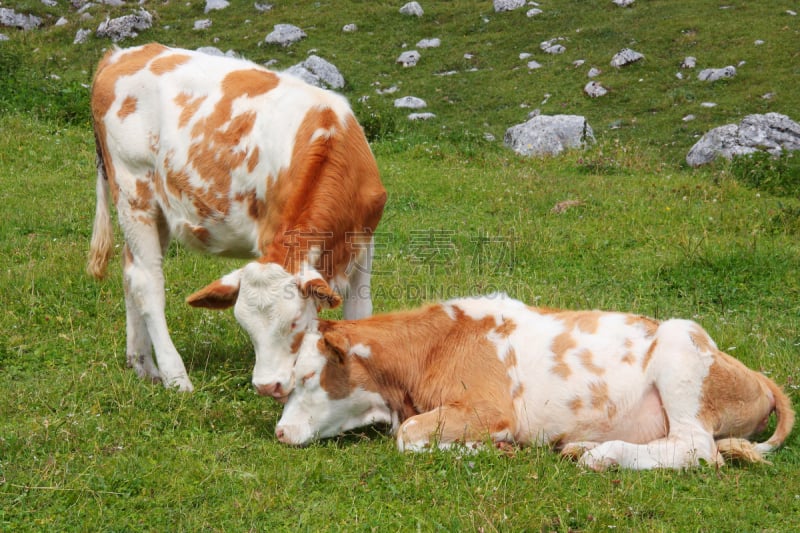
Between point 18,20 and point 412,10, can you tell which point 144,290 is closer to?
point 412,10

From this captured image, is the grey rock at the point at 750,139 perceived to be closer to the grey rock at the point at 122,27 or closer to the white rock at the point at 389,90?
the white rock at the point at 389,90

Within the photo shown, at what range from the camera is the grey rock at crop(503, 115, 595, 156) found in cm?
1730

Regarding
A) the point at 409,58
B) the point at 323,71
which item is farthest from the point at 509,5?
the point at 323,71

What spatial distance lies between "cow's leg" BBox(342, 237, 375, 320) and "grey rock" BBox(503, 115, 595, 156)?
1024 cm

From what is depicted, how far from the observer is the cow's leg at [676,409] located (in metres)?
5.54

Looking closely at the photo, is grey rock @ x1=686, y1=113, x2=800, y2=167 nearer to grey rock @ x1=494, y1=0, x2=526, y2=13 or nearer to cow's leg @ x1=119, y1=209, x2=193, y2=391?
cow's leg @ x1=119, y1=209, x2=193, y2=391

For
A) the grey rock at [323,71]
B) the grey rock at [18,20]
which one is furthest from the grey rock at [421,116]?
the grey rock at [18,20]

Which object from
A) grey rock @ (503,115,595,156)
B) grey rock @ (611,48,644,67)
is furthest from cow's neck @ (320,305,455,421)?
grey rock @ (611,48,644,67)

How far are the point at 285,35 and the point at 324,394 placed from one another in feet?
76.7

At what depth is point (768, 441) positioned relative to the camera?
580 cm

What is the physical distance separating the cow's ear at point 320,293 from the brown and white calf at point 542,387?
0.23m

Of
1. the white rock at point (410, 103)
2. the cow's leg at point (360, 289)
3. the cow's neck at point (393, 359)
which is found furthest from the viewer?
the white rock at point (410, 103)

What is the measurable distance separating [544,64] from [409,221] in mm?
14362

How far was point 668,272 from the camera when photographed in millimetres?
9617
